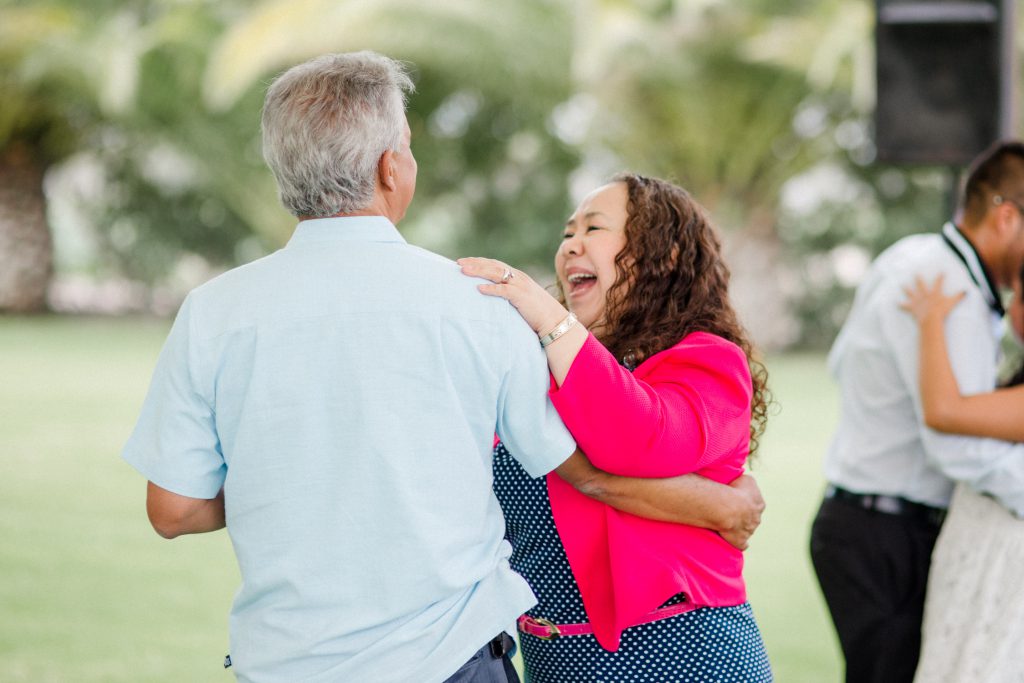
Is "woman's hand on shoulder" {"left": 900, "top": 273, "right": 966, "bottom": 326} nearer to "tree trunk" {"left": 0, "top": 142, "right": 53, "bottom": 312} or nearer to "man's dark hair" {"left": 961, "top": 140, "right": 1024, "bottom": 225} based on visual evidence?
"man's dark hair" {"left": 961, "top": 140, "right": 1024, "bottom": 225}

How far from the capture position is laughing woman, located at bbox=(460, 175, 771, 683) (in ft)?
5.57

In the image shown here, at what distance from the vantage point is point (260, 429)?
5.10ft

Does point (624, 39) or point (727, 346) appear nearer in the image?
point (727, 346)

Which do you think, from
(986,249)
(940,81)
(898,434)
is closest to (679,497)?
(898,434)

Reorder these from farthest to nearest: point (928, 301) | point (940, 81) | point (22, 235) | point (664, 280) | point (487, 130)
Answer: point (22, 235) < point (487, 130) < point (940, 81) < point (928, 301) < point (664, 280)

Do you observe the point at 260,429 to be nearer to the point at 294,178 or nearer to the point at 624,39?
the point at 294,178

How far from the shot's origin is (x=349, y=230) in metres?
1.60

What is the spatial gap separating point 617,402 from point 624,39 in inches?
476

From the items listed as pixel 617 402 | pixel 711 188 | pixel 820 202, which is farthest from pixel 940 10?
pixel 820 202

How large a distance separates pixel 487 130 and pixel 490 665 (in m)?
16.0

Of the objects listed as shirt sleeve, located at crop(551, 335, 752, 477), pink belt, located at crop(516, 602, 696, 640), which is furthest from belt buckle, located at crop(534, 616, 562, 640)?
shirt sleeve, located at crop(551, 335, 752, 477)

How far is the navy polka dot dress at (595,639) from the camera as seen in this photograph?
1951mm

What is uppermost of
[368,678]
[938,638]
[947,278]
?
[947,278]

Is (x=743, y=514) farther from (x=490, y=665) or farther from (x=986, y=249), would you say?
(x=986, y=249)
